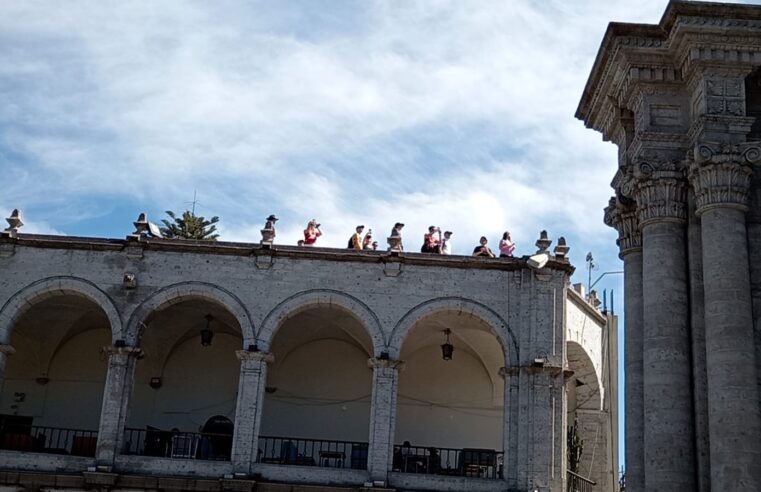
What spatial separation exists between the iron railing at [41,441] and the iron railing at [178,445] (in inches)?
37.6

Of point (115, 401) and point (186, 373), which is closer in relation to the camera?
point (115, 401)

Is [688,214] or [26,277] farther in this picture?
[26,277]

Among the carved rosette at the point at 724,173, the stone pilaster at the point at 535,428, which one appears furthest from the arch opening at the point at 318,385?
the carved rosette at the point at 724,173

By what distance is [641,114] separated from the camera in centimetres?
1457

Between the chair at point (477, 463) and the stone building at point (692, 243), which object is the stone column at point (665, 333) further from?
the chair at point (477, 463)

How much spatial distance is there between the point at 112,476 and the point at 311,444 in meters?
6.33

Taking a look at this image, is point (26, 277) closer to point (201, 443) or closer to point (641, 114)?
point (201, 443)

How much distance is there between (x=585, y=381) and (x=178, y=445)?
1132cm

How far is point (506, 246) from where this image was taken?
27.8m

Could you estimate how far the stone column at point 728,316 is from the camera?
12273 mm

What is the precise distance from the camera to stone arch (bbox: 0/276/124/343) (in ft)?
87.2

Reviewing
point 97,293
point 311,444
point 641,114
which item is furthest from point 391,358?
point 641,114

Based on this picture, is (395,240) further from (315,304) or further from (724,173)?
(724,173)

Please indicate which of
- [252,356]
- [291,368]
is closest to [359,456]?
[291,368]
